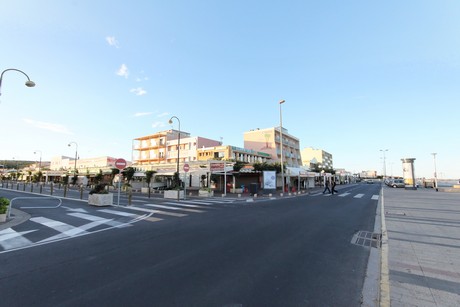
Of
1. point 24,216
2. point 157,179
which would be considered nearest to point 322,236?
point 24,216

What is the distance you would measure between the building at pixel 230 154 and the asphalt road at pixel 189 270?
1321 inches

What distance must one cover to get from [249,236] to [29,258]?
17.9 feet

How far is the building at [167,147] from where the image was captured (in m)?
51.5

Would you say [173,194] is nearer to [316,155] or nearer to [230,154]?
[230,154]

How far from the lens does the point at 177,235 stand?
7266 mm


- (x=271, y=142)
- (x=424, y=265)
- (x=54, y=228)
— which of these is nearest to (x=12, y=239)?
(x=54, y=228)

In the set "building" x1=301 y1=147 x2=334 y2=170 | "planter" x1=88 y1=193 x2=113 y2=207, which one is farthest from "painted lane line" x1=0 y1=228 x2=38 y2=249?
"building" x1=301 y1=147 x2=334 y2=170

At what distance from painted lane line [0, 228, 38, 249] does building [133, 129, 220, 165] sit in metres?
40.6

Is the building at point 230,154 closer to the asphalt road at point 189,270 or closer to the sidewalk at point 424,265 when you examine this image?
the sidewalk at point 424,265

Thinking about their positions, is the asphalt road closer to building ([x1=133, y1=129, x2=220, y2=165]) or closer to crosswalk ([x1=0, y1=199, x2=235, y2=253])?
crosswalk ([x1=0, y1=199, x2=235, y2=253])

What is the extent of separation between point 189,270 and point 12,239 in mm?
6331

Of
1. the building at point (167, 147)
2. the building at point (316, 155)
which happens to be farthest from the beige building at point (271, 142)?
the building at point (316, 155)

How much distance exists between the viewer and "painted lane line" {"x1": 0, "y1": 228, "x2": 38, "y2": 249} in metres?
6.39

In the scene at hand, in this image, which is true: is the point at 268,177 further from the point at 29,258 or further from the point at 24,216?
the point at 29,258
